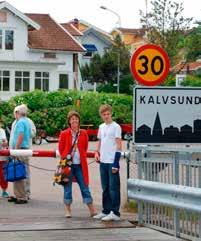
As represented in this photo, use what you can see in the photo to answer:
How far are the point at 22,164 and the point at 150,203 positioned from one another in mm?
3992

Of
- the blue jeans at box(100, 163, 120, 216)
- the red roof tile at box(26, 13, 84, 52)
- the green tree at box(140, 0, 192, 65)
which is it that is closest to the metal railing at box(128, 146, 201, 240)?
the blue jeans at box(100, 163, 120, 216)

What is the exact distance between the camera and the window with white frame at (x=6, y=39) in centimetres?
6962

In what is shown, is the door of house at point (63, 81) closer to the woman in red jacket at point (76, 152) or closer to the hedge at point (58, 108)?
the hedge at point (58, 108)

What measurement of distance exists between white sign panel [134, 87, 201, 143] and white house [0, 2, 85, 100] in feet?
186

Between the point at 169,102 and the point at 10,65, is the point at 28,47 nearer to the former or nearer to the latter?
the point at 10,65

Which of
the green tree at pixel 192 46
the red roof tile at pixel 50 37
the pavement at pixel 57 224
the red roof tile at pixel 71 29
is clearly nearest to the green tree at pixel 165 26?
the green tree at pixel 192 46

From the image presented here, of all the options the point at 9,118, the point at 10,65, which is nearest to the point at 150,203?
the point at 9,118

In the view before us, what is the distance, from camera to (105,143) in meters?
12.6

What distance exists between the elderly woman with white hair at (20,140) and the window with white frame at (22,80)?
55.4 m

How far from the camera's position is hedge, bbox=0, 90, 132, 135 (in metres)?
51.0

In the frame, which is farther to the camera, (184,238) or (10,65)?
(10,65)

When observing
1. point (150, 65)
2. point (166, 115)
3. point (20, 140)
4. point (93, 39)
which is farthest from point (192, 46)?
point (93, 39)

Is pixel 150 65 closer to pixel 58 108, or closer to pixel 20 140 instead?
pixel 20 140

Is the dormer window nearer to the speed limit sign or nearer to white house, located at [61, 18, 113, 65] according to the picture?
white house, located at [61, 18, 113, 65]
